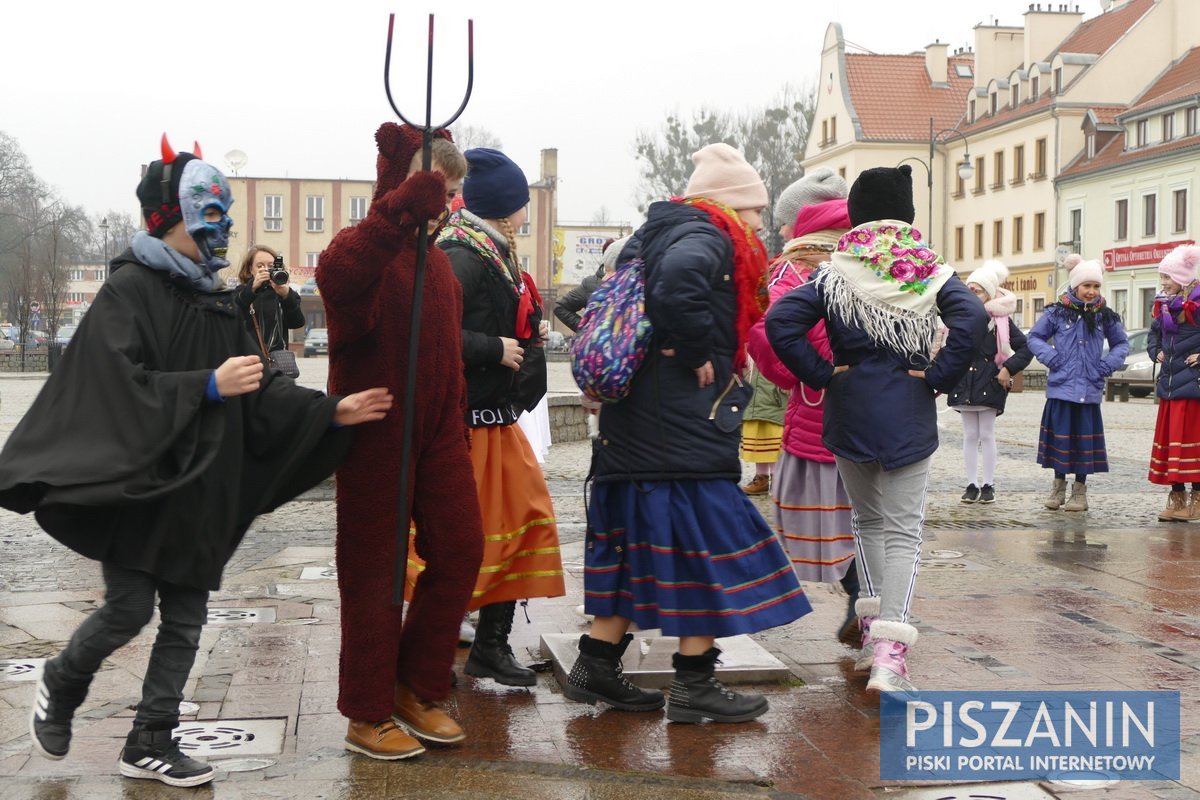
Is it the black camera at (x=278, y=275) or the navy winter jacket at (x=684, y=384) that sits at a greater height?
the black camera at (x=278, y=275)

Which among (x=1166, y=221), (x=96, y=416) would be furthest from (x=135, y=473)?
(x=1166, y=221)

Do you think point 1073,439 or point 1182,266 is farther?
point 1073,439

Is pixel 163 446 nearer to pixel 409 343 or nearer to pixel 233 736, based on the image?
pixel 409 343

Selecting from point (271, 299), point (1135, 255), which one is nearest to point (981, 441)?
point (271, 299)

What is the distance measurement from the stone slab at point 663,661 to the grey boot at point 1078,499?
5.65m

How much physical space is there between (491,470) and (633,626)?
2.50ft

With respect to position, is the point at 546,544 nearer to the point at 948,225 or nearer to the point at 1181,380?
the point at 1181,380

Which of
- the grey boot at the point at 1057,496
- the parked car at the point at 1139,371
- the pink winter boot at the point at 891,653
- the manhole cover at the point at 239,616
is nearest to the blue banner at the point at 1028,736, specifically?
the pink winter boot at the point at 891,653

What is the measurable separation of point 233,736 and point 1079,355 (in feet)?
25.4

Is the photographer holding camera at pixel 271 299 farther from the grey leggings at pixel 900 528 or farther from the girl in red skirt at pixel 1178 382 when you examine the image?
the girl in red skirt at pixel 1178 382

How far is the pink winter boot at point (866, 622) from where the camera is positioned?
546 centimetres

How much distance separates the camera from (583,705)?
506cm

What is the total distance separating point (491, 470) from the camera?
211 inches

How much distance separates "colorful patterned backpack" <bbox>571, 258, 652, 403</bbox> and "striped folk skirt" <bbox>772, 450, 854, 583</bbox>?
4.89ft
